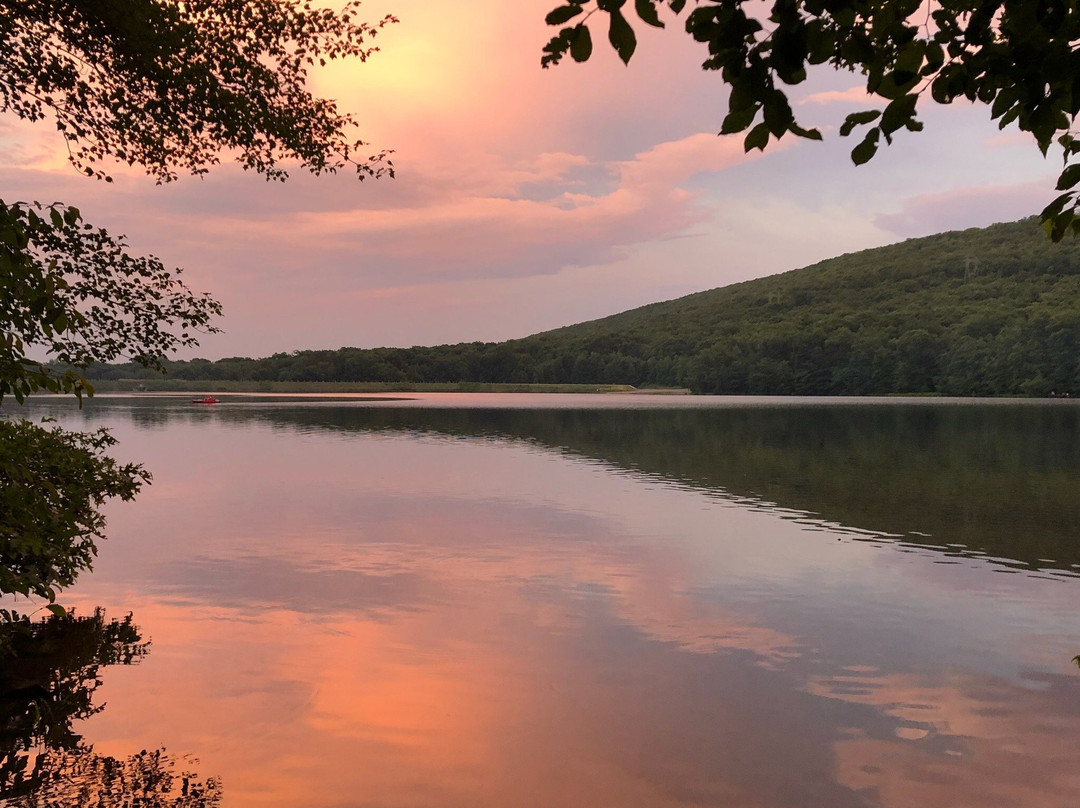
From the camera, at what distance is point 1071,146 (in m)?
6.03

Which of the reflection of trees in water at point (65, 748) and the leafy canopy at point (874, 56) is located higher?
the leafy canopy at point (874, 56)

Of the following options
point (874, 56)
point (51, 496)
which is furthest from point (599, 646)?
point (874, 56)

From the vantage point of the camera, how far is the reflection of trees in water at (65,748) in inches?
361

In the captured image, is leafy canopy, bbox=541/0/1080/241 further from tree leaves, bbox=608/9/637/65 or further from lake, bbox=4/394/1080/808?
lake, bbox=4/394/1080/808

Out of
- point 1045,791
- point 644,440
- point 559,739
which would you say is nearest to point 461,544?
point 559,739

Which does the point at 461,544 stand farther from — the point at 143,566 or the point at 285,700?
the point at 285,700

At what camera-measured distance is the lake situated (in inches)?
396

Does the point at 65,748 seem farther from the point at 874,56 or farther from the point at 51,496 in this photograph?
the point at 874,56

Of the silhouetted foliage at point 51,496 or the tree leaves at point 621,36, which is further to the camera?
the silhouetted foliage at point 51,496

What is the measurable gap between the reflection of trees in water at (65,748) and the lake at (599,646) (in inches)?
7.9

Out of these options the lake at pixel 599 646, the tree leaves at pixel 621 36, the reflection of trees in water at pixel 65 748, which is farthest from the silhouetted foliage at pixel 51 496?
the tree leaves at pixel 621 36

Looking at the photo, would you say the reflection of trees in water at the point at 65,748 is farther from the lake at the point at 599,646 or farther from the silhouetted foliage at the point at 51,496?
the silhouetted foliage at the point at 51,496

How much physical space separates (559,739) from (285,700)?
3855mm

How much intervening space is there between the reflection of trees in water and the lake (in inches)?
7.9
